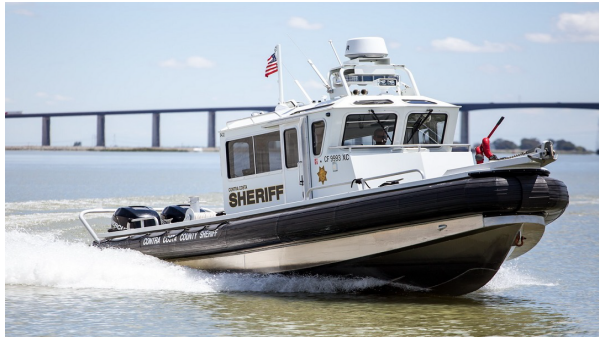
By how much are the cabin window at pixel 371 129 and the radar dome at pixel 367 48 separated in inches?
44.9

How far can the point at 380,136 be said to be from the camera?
10.3 meters

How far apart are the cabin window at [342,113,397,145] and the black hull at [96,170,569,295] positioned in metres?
1.04

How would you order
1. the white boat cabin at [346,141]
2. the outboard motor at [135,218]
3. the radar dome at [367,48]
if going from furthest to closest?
the outboard motor at [135,218]
the radar dome at [367,48]
the white boat cabin at [346,141]

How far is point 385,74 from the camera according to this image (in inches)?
434

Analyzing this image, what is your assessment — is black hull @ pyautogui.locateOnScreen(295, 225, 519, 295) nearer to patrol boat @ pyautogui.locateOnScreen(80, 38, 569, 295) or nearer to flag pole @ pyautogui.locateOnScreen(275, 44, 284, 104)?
patrol boat @ pyautogui.locateOnScreen(80, 38, 569, 295)

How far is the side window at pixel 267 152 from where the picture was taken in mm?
10750

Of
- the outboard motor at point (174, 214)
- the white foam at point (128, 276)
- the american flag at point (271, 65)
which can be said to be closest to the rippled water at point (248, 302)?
the white foam at point (128, 276)

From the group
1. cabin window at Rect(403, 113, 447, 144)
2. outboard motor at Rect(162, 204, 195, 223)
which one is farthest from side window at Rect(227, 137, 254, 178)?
cabin window at Rect(403, 113, 447, 144)

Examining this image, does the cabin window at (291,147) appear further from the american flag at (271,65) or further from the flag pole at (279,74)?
the american flag at (271,65)

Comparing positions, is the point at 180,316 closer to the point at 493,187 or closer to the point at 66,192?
the point at 493,187

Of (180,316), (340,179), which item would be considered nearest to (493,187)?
(340,179)

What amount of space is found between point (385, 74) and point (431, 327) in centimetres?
383

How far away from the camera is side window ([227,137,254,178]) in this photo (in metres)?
11.1

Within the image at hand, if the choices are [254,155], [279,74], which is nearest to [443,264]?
[254,155]
